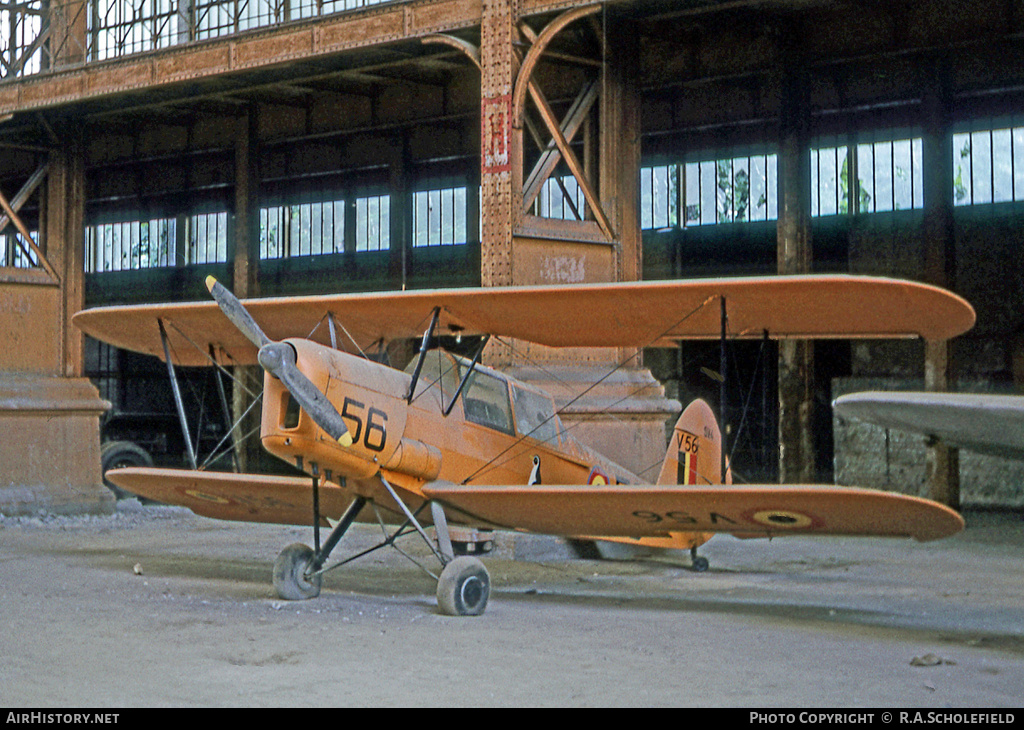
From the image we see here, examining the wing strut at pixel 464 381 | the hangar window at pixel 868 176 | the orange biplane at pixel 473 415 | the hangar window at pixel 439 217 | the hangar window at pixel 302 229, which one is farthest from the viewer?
the hangar window at pixel 302 229

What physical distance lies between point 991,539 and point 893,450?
208 inches

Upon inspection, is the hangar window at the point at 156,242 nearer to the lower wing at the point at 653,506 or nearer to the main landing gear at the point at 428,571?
the lower wing at the point at 653,506

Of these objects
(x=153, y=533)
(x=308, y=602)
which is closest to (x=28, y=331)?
(x=153, y=533)

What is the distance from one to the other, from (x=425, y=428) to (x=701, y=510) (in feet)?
6.92

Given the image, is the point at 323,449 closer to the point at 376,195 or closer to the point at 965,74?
the point at 965,74

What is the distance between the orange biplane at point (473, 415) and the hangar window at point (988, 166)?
1151cm

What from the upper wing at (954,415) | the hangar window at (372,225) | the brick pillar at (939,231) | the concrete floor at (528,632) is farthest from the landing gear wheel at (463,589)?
the hangar window at (372,225)

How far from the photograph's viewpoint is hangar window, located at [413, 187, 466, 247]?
2244cm

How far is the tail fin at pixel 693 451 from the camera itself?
1031 cm

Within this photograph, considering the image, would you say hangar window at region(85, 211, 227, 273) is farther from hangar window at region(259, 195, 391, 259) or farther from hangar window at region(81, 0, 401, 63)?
hangar window at region(81, 0, 401, 63)

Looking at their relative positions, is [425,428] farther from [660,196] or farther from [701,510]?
[660,196]

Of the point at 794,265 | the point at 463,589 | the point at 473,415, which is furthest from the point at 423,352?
the point at 794,265

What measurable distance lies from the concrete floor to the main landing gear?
0.14m

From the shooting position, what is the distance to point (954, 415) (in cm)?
527
